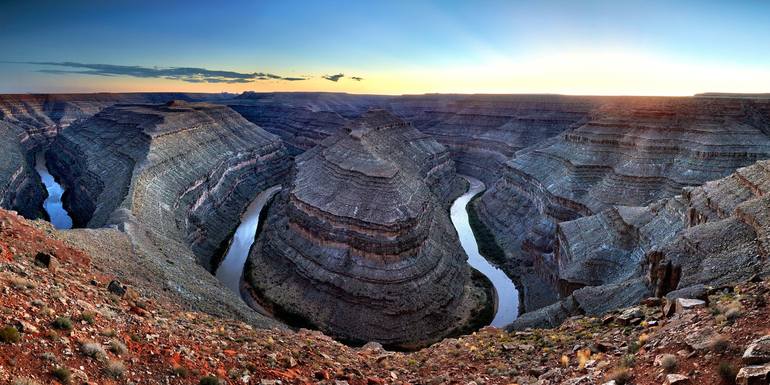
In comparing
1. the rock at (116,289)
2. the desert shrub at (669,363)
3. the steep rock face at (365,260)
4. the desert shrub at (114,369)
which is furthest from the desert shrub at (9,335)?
the steep rock face at (365,260)

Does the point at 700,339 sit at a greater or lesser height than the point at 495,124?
lesser

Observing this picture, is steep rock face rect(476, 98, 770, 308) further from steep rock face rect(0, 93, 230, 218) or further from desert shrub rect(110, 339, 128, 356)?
steep rock face rect(0, 93, 230, 218)

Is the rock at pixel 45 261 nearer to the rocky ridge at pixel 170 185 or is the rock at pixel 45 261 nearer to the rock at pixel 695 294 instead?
the rocky ridge at pixel 170 185

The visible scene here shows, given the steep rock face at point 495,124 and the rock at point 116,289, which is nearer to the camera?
the rock at point 116,289

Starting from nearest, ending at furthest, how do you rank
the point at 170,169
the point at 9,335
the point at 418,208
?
the point at 9,335 < the point at 418,208 < the point at 170,169

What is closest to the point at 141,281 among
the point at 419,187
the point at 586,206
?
the point at 419,187

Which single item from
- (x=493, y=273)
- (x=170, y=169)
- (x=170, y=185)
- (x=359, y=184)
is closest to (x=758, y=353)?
(x=359, y=184)

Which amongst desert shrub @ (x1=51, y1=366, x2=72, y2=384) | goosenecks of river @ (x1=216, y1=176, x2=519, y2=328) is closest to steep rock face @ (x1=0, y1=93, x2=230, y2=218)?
goosenecks of river @ (x1=216, y1=176, x2=519, y2=328)

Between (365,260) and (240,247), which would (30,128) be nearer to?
(240,247)
